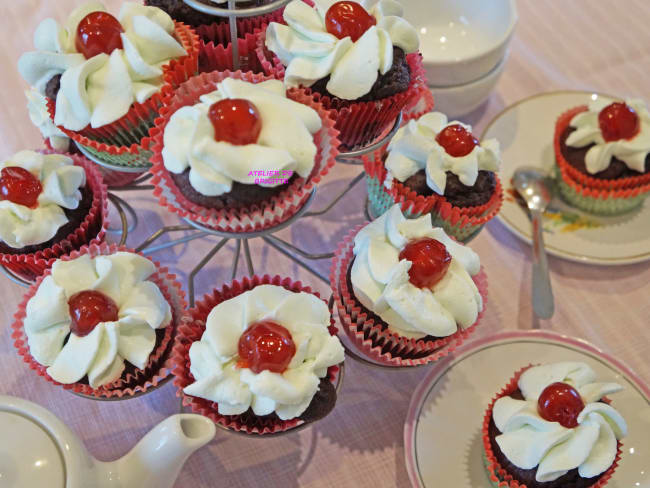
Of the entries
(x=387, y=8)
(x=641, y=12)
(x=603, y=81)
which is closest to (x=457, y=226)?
(x=387, y=8)

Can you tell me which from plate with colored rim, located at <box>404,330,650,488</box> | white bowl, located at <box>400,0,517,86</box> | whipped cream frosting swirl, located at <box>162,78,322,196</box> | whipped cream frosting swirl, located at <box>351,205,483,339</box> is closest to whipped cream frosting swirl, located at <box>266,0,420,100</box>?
whipped cream frosting swirl, located at <box>162,78,322,196</box>

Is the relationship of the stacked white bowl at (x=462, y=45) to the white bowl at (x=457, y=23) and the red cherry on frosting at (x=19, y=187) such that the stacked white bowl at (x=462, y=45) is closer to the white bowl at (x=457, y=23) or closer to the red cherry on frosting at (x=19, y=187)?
the white bowl at (x=457, y=23)

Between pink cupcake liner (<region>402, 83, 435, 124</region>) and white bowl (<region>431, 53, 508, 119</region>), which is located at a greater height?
pink cupcake liner (<region>402, 83, 435, 124</region>)

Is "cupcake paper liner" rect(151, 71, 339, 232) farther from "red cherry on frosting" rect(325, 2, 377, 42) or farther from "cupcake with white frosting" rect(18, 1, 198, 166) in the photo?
"red cherry on frosting" rect(325, 2, 377, 42)

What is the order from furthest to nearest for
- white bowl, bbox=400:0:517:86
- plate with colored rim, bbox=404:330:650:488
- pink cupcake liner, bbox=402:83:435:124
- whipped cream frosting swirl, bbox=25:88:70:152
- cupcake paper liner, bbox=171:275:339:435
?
white bowl, bbox=400:0:517:86, pink cupcake liner, bbox=402:83:435:124, whipped cream frosting swirl, bbox=25:88:70:152, plate with colored rim, bbox=404:330:650:488, cupcake paper liner, bbox=171:275:339:435

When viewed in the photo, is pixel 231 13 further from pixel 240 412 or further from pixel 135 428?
pixel 135 428

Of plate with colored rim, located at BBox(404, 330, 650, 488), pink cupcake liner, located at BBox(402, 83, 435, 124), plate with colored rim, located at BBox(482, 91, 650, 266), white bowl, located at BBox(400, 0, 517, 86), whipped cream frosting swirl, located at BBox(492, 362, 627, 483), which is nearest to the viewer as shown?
whipped cream frosting swirl, located at BBox(492, 362, 627, 483)

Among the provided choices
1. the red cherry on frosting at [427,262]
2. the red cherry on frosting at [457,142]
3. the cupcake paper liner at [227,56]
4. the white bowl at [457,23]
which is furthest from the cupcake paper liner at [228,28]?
the white bowl at [457,23]

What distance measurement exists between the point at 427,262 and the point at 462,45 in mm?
1087

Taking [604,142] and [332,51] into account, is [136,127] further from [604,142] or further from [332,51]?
[604,142]

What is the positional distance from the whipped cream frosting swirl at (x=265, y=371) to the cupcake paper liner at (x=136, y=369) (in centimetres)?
12

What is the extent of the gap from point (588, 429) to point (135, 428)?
36.2 inches

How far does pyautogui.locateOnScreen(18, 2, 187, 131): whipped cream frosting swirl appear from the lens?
3.26ft

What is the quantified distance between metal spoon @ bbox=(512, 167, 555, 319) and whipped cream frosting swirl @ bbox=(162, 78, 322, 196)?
2.69 ft
